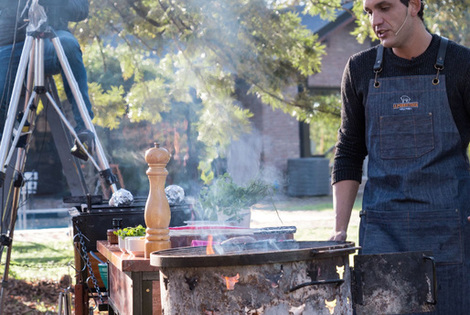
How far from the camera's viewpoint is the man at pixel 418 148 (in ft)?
8.37

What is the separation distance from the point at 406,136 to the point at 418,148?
0.07 meters

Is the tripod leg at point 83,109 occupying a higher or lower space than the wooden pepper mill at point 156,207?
higher

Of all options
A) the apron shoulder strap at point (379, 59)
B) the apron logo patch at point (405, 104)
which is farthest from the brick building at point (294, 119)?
the apron logo patch at point (405, 104)

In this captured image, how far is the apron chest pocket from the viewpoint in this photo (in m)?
2.59

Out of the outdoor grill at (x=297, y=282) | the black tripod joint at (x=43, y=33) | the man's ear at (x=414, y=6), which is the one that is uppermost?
the black tripod joint at (x=43, y=33)

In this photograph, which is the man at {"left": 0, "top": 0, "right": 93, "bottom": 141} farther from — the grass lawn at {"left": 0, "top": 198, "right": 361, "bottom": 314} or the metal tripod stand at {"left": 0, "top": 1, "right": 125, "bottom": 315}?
the grass lawn at {"left": 0, "top": 198, "right": 361, "bottom": 314}

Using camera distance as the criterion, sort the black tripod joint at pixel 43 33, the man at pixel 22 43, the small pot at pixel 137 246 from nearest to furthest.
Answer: the small pot at pixel 137 246 → the black tripod joint at pixel 43 33 → the man at pixel 22 43

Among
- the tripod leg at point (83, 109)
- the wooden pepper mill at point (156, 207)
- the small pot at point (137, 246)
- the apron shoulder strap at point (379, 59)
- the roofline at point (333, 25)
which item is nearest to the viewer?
the apron shoulder strap at point (379, 59)

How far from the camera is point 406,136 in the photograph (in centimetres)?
262

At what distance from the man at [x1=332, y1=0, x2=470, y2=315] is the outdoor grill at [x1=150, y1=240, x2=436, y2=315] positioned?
0.31 m

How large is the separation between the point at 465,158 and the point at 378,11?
692 millimetres

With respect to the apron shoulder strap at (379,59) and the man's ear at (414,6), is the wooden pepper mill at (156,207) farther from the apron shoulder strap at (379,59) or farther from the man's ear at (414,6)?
the man's ear at (414,6)

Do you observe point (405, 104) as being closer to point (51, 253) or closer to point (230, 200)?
point (230, 200)

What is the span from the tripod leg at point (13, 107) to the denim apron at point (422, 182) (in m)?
2.60
